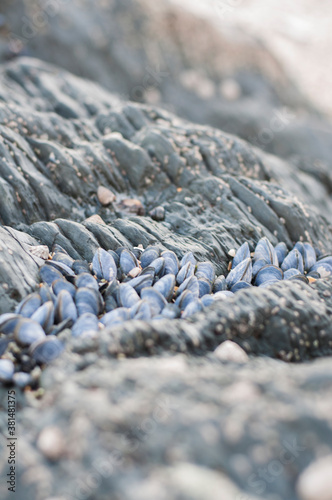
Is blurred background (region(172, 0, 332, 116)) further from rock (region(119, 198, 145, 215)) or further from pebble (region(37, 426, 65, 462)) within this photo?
pebble (region(37, 426, 65, 462))

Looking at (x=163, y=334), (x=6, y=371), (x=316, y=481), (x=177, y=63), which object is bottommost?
(x=6, y=371)

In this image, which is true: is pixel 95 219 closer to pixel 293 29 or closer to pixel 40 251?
pixel 40 251

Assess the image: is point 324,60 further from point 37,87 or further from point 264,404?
point 264,404

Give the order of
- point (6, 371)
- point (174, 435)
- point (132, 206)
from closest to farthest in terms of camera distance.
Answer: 1. point (174, 435)
2. point (6, 371)
3. point (132, 206)

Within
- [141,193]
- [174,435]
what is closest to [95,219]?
[141,193]

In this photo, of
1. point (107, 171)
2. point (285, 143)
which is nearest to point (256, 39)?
point (285, 143)

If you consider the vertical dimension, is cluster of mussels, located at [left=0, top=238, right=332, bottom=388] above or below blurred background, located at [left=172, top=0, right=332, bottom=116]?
below

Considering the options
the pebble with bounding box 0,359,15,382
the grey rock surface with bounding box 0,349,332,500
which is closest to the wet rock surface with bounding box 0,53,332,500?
the grey rock surface with bounding box 0,349,332,500

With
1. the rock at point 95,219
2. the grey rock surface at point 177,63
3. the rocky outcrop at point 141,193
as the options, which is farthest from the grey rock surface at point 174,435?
the grey rock surface at point 177,63
